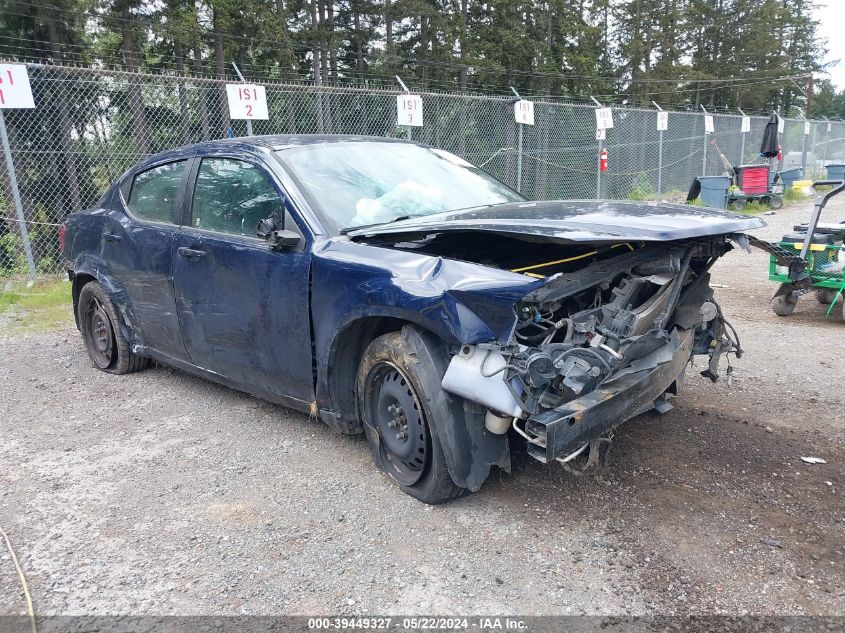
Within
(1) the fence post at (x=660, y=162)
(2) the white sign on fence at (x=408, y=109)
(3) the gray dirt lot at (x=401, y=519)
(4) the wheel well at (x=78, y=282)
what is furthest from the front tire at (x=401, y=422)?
(1) the fence post at (x=660, y=162)

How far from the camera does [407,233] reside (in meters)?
3.19

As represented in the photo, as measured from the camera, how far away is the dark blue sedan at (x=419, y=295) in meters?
2.74

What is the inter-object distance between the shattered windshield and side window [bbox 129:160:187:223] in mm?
1009

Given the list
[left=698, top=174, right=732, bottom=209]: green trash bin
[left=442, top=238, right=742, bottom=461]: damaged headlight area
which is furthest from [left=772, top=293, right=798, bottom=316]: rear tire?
[left=698, top=174, right=732, bottom=209]: green trash bin

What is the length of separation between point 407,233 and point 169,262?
1951 mm

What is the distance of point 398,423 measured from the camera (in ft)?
10.7

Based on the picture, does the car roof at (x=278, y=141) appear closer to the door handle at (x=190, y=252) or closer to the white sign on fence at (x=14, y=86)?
the door handle at (x=190, y=252)

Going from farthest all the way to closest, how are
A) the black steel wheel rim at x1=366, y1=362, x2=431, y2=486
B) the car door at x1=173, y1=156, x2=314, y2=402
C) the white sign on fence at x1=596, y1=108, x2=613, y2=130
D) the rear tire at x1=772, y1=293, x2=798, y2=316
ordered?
the white sign on fence at x1=596, y1=108, x2=613, y2=130, the rear tire at x1=772, y1=293, x2=798, y2=316, the car door at x1=173, y1=156, x2=314, y2=402, the black steel wheel rim at x1=366, y1=362, x2=431, y2=486

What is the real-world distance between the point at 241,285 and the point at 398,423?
4.24 feet

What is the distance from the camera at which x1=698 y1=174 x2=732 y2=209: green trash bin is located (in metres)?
15.6

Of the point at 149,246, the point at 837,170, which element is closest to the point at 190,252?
the point at 149,246

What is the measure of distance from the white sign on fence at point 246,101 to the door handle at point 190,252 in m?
5.15

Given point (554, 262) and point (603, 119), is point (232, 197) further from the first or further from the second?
point (603, 119)

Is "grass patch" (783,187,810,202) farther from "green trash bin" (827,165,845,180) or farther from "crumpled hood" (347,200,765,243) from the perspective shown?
"crumpled hood" (347,200,765,243)
